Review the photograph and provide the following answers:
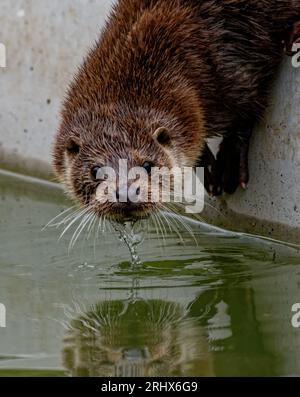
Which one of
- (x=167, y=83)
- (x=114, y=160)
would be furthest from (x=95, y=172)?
(x=167, y=83)

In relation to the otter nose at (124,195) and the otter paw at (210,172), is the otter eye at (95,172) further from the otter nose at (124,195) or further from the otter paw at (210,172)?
the otter paw at (210,172)

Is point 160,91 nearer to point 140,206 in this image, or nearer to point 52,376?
point 140,206

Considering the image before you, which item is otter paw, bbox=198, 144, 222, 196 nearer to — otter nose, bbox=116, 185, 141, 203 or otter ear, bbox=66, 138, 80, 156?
otter ear, bbox=66, 138, 80, 156

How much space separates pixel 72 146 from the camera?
627cm

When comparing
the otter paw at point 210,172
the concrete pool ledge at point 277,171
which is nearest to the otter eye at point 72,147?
the otter paw at point 210,172

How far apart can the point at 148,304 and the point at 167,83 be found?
1.28 meters

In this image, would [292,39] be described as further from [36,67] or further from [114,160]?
[36,67]

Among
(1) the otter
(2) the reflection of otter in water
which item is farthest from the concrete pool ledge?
(2) the reflection of otter in water

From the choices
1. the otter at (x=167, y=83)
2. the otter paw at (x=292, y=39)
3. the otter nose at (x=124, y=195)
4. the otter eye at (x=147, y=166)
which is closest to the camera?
the otter nose at (x=124, y=195)

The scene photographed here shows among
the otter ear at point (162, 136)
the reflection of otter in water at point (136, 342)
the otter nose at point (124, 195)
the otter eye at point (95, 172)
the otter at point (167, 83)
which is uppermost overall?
the otter at point (167, 83)

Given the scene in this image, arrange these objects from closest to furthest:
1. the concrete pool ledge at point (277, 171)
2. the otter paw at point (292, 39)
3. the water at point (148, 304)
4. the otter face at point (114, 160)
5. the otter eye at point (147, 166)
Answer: the water at point (148, 304) → the otter face at point (114, 160) → the otter eye at point (147, 166) → the otter paw at point (292, 39) → the concrete pool ledge at point (277, 171)

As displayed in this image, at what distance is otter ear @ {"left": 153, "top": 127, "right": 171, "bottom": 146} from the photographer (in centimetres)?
615

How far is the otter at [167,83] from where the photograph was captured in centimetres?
614

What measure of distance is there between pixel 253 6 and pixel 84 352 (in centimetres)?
243
